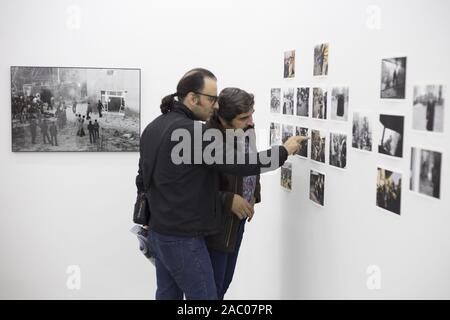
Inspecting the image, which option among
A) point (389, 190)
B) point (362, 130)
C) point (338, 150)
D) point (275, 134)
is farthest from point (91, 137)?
point (389, 190)

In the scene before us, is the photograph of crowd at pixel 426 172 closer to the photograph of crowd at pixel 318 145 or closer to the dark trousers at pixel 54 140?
the photograph of crowd at pixel 318 145

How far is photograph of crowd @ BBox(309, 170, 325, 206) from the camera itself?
10.9ft

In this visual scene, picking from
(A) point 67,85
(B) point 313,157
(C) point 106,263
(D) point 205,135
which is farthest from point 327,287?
(A) point 67,85

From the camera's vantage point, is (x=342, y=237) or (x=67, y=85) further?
(x=67, y=85)

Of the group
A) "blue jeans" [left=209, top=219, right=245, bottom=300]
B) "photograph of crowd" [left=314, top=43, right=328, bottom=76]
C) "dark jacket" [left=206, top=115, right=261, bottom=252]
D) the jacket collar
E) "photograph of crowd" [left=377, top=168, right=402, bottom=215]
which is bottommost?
"blue jeans" [left=209, top=219, right=245, bottom=300]

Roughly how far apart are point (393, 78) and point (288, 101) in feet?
4.56

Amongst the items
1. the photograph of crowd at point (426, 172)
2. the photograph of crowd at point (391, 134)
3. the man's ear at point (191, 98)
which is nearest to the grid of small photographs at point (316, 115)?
the photograph of crowd at point (391, 134)

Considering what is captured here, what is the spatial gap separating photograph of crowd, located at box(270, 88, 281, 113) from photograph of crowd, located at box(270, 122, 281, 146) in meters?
0.10

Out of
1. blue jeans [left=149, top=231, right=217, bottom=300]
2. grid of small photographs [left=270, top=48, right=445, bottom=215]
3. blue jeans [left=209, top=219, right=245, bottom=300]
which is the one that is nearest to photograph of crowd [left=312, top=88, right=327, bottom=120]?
grid of small photographs [left=270, top=48, right=445, bottom=215]

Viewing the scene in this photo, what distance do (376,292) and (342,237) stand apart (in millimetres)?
410

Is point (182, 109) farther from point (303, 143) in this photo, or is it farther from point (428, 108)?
point (428, 108)

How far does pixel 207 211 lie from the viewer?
3.09m

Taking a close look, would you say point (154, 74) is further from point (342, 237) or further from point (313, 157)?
point (342, 237)

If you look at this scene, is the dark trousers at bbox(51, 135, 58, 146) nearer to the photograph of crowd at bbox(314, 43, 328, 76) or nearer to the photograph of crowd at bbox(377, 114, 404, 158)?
the photograph of crowd at bbox(314, 43, 328, 76)
